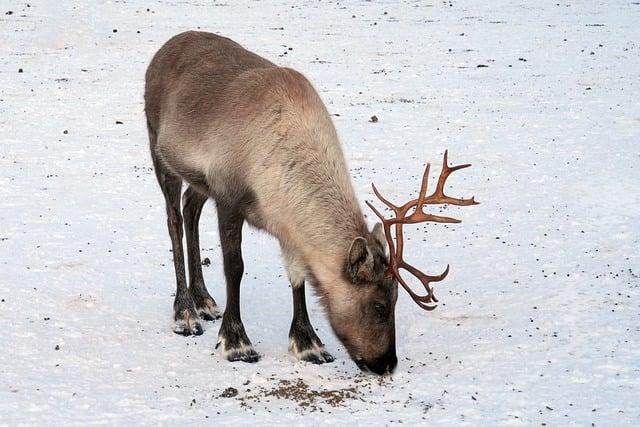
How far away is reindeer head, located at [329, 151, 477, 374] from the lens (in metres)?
4.66

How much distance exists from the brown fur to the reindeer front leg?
0.35 m

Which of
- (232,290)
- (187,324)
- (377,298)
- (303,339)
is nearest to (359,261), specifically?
(377,298)

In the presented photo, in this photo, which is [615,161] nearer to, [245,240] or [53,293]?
[245,240]

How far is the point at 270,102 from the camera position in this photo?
205 inches

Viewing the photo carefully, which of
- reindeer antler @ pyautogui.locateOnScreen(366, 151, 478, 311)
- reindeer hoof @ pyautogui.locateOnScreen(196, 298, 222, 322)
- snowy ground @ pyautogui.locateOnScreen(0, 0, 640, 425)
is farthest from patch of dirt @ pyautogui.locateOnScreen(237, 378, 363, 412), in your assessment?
reindeer hoof @ pyautogui.locateOnScreen(196, 298, 222, 322)

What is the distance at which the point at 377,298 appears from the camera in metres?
4.71

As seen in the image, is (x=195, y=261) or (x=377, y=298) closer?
(x=377, y=298)

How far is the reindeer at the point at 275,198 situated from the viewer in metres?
4.75

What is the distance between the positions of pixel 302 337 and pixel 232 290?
0.50 m

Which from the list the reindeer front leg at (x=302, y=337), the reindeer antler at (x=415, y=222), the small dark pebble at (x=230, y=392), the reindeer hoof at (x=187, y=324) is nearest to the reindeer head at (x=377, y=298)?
the reindeer antler at (x=415, y=222)

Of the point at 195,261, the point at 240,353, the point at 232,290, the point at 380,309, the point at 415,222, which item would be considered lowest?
the point at 240,353

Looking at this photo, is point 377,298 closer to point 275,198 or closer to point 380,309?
point 380,309

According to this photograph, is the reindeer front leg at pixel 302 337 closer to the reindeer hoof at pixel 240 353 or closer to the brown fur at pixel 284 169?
the reindeer hoof at pixel 240 353

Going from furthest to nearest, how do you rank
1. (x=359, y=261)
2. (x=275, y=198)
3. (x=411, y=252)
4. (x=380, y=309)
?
(x=411, y=252) → (x=275, y=198) → (x=380, y=309) → (x=359, y=261)
